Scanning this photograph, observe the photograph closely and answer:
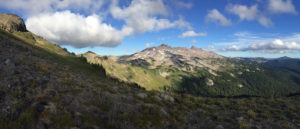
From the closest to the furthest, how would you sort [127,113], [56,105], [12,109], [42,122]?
1. [42,122]
2. [12,109]
3. [56,105]
4. [127,113]

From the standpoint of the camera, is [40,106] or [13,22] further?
[13,22]

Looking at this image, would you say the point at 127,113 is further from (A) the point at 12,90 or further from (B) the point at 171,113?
(A) the point at 12,90

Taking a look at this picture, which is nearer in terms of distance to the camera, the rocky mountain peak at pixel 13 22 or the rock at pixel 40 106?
the rock at pixel 40 106

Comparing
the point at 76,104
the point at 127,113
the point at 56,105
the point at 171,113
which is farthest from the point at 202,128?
the point at 56,105

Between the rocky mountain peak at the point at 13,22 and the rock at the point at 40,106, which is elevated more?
the rocky mountain peak at the point at 13,22

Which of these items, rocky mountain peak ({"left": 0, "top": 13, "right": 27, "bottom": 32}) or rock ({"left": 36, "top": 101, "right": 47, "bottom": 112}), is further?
rocky mountain peak ({"left": 0, "top": 13, "right": 27, "bottom": 32})

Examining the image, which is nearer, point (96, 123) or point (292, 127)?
point (96, 123)

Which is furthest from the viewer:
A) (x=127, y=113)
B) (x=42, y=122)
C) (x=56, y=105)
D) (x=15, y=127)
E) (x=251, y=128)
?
(x=251, y=128)

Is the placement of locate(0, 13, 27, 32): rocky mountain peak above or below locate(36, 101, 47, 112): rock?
above

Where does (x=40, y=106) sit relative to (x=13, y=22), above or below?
below

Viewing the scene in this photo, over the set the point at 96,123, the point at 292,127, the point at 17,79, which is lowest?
the point at 292,127

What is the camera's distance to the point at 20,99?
42.9ft

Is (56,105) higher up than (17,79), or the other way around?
(17,79)

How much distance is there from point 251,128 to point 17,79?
1859 cm
